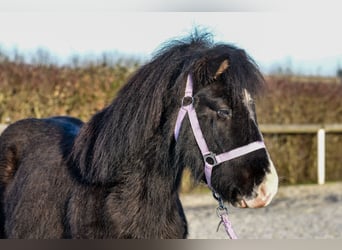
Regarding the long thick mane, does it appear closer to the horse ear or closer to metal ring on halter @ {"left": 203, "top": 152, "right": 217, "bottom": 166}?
the horse ear

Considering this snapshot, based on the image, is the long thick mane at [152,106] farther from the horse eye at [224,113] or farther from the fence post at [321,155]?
the fence post at [321,155]

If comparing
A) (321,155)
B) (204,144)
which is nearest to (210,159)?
(204,144)

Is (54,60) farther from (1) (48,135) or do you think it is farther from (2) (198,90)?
(2) (198,90)

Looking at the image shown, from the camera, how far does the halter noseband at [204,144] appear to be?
3.32 meters

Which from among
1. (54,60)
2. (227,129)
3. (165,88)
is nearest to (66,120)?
(165,88)

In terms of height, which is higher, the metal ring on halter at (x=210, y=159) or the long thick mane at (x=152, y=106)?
the long thick mane at (x=152, y=106)

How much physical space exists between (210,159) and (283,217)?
6.04 meters

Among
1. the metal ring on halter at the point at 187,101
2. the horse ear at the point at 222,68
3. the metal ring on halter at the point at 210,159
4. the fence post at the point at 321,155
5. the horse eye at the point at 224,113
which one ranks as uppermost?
the horse ear at the point at 222,68

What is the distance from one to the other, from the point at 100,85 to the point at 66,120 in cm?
647

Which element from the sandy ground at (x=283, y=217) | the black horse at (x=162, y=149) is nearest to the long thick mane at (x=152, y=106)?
the black horse at (x=162, y=149)

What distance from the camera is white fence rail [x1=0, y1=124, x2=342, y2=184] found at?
40.3ft

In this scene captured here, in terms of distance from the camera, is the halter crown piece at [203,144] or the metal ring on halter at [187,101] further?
the metal ring on halter at [187,101]

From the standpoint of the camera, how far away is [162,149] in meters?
3.56

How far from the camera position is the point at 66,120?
16.7 ft
